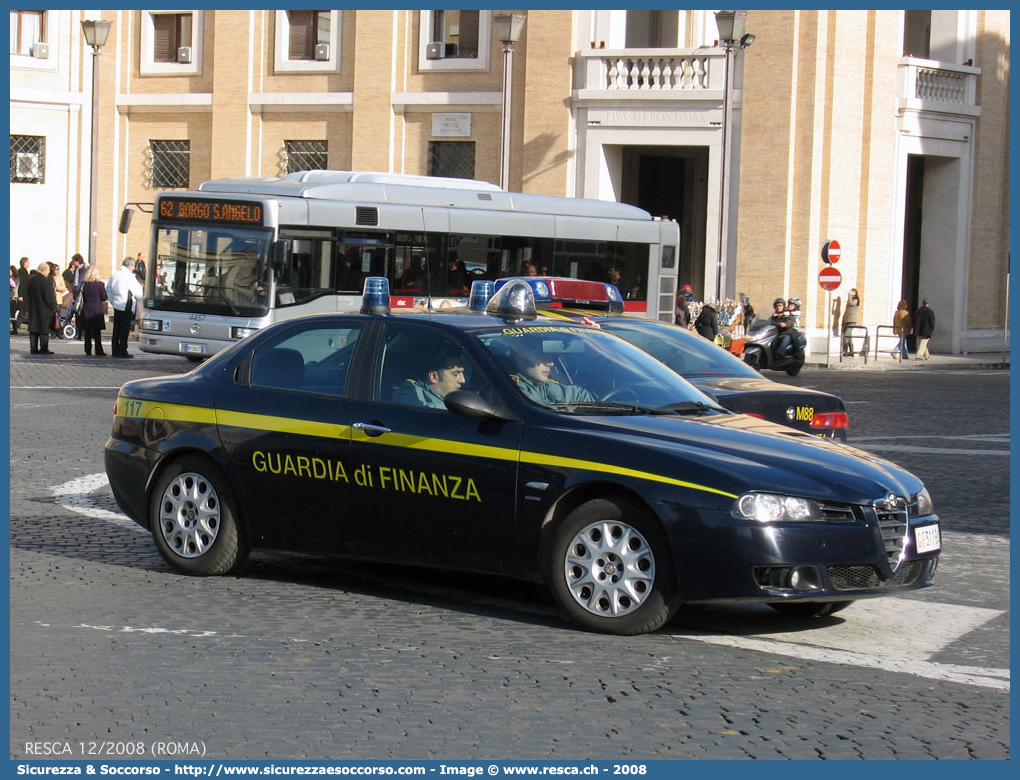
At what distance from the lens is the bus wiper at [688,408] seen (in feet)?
26.1

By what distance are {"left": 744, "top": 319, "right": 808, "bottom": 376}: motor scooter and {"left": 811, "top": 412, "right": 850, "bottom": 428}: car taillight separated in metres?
19.0

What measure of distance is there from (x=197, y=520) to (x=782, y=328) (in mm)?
23483

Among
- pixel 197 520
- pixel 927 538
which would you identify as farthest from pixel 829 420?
pixel 197 520

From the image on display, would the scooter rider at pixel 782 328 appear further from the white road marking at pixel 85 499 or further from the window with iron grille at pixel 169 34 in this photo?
the white road marking at pixel 85 499

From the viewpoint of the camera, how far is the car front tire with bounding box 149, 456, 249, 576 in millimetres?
8508

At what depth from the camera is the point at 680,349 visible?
11938 mm

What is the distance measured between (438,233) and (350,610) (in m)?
19.8

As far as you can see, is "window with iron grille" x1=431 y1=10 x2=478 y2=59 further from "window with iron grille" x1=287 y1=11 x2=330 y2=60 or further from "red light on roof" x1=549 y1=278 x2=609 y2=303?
"red light on roof" x1=549 y1=278 x2=609 y2=303

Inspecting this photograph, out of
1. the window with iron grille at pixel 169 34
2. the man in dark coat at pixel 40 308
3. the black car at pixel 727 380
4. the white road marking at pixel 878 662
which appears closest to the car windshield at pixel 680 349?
the black car at pixel 727 380

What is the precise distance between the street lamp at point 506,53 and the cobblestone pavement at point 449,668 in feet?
87.6

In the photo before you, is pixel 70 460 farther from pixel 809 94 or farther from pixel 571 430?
pixel 809 94

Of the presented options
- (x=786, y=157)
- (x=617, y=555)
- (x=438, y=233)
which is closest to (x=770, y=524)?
(x=617, y=555)

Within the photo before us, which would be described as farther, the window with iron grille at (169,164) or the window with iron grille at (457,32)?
the window with iron grille at (169,164)

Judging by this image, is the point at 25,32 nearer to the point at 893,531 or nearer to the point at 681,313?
the point at 681,313
